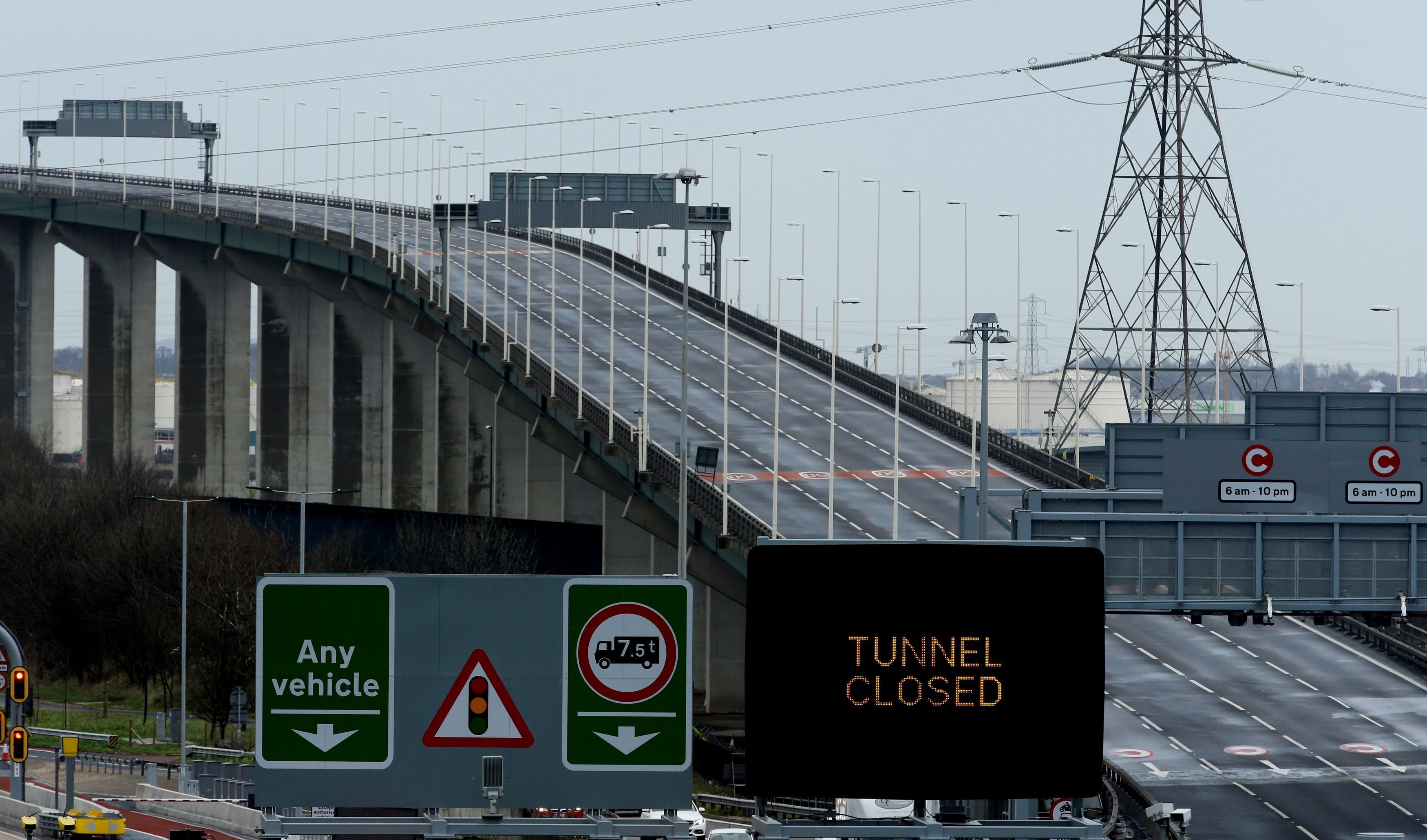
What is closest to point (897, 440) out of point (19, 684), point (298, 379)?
point (19, 684)

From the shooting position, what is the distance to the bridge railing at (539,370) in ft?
237

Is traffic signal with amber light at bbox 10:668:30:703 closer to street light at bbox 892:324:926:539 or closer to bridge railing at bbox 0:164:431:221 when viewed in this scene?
street light at bbox 892:324:926:539

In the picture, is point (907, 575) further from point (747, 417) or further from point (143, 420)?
point (143, 420)

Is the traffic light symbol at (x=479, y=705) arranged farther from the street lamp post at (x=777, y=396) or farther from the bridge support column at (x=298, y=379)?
the bridge support column at (x=298, y=379)

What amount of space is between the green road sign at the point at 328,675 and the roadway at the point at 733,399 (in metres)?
48.0

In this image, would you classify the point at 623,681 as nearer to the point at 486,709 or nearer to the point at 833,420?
the point at 486,709

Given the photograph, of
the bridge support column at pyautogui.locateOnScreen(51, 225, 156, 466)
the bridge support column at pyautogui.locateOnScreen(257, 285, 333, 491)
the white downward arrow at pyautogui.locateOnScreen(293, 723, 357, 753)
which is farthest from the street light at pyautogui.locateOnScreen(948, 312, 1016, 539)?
the bridge support column at pyautogui.locateOnScreen(51, 225, 156, 466)

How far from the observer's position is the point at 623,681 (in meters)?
17.4

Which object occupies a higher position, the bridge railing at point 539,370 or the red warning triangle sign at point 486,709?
the bridge railing at point 539,370

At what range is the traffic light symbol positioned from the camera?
56.9 ft

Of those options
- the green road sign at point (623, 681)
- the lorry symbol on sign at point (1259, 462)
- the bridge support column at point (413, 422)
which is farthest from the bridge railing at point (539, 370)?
the green road sign at point (623, 681)

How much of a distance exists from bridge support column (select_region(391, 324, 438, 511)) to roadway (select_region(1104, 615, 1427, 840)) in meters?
56.2

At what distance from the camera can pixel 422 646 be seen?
1727cm

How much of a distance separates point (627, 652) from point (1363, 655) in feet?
228
